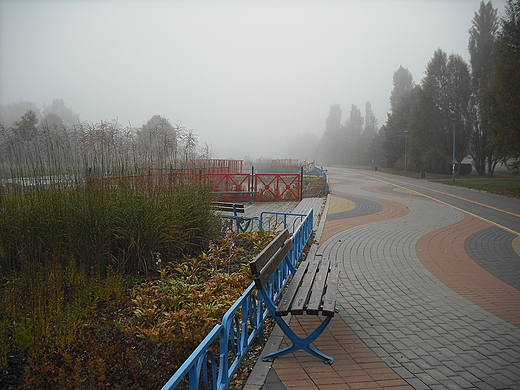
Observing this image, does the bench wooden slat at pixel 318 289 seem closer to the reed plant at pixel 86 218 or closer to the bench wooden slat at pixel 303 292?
the bench wooden slat at pixel 303 292

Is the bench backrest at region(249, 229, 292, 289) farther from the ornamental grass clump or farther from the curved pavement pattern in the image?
the ornamental grass clump

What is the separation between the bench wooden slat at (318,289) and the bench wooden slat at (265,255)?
536 mm

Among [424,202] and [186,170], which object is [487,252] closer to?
[186,170]

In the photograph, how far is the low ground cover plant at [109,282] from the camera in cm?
293

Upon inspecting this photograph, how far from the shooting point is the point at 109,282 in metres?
4.27

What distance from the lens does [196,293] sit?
4.55 meters

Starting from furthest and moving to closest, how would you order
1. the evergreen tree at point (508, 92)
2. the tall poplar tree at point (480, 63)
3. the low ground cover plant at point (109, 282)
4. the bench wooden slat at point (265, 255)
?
the tall poplar tree at point (480, 63) < the evergreen tree at point (508, 92) < the bench wooden slat at point (265, 255) < the low ground cover plant at point (109, 282)

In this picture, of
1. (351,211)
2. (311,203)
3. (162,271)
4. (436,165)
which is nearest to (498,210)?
(351,211)

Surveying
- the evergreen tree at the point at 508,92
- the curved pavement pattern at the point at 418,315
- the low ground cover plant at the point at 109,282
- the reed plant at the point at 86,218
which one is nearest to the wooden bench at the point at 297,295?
the curved pavement pattern at the point at 418,315

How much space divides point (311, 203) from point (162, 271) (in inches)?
444

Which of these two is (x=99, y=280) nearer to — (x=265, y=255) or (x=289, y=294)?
(x=265, y=255)

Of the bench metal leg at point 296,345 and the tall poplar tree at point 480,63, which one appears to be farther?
the tall poplar tree at point 480,63

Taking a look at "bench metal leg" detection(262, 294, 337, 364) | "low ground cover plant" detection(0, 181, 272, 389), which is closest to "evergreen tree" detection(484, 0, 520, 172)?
"low ground cover plant" detection(0, 181, 272, 389)

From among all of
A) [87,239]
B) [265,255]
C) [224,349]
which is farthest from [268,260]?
[87,239]
